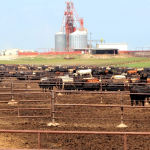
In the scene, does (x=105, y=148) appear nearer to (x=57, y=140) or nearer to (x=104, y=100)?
(x=57, y=140)

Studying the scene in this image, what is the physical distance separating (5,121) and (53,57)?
3643 inches

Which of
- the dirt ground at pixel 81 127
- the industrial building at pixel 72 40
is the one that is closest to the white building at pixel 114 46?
the industrial building at pixel 72 40

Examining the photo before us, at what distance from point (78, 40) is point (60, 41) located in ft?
24.9

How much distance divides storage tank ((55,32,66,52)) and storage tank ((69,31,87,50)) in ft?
11.4

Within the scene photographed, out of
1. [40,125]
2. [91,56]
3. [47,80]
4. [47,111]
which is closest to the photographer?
[40,125]

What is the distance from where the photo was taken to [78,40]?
112875 millimetres

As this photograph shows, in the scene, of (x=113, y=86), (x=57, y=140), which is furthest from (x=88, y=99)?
(x=57, y=140)

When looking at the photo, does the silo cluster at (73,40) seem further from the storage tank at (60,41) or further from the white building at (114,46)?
the white building at (114,46)

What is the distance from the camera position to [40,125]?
1195cm

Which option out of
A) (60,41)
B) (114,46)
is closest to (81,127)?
(114,46)

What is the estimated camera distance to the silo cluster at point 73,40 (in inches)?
4437

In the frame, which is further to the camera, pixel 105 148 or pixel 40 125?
pixel 40 125

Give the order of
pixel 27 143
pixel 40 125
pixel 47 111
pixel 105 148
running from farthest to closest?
pixel 47 111 → pixel 40 125 → pixel 27 143 → pixel 105 148

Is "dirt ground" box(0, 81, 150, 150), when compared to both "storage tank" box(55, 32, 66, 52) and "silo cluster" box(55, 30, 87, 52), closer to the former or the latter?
"silo cluster" box(55, 30, 87, 52)
